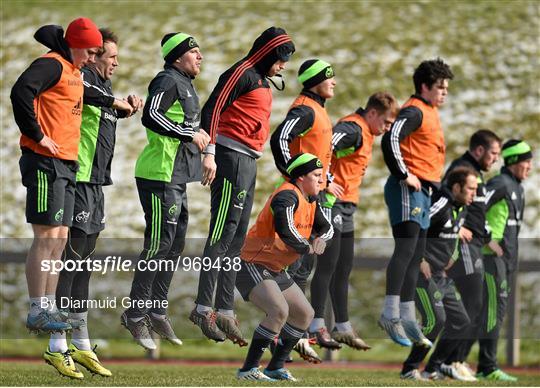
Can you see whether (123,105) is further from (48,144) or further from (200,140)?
(48,144)

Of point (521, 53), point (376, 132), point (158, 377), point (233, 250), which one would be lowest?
point (158, 377)

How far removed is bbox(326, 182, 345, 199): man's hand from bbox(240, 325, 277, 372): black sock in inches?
57.9

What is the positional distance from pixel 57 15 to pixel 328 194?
18.4m

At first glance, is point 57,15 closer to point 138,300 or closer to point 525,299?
point 525,299

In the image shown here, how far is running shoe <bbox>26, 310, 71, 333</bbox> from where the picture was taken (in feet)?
29.6

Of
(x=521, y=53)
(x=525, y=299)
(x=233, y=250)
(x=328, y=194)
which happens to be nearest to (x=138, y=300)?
(x=233, y=250)

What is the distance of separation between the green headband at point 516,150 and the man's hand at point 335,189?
373 centimetres

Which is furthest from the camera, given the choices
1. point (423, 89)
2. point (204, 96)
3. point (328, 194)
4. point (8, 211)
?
point (204, 96)

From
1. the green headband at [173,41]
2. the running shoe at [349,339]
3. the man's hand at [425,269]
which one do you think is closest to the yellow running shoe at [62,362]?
the green headband at [173,41]

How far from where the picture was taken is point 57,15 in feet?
90.7

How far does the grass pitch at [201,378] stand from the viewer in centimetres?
1024

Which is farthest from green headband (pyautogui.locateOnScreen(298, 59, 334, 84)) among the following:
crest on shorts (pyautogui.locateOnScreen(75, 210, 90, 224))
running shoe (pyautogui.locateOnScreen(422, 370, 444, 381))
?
running shoe (pyautogui.locateOnScreen(422, 370, 444, 381))

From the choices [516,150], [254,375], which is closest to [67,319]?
[254,375]

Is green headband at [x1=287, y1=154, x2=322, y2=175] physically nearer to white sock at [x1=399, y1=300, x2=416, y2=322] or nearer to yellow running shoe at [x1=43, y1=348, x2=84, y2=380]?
white sock at [x1=399, y1=300, x2=416, y2=322]
